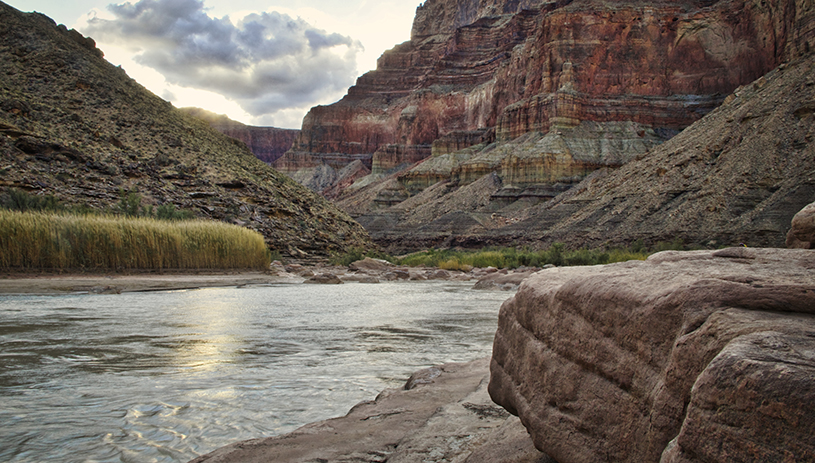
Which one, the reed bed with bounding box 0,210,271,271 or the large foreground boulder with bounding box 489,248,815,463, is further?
the reed bed with bounding box 0,210,271,271

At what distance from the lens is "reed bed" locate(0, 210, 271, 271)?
1339cm

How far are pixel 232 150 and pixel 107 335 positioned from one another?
82.4ft

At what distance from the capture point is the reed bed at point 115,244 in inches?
527

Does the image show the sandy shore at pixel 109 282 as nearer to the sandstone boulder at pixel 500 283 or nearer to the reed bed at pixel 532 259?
the sandstone boulder at pixel 500 283

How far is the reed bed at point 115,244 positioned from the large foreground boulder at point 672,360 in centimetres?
1444

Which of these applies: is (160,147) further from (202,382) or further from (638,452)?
(638,452)

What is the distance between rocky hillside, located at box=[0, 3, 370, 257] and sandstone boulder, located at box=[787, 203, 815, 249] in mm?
20316

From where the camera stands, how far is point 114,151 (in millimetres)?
22953

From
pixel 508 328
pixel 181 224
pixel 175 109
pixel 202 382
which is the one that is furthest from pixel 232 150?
pixel 508 328

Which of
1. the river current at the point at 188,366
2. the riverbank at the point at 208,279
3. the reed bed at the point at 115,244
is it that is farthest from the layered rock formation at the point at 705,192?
the reed bed at the point at 115,244

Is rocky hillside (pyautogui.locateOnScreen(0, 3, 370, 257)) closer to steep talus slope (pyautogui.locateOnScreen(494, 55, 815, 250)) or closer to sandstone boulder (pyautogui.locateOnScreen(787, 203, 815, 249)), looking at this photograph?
steep talus slope (pyautogui.locateOnScreen(494, 55, 815, 250))

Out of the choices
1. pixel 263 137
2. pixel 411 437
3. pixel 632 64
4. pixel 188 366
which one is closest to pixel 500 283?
pixel 188 366

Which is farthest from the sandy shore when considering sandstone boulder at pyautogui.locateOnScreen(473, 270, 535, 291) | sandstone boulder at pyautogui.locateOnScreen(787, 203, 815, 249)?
sandstone boulder at pyautogui.locateOnScreen(787, 203, 815, 249)

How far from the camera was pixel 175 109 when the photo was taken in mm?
31688
